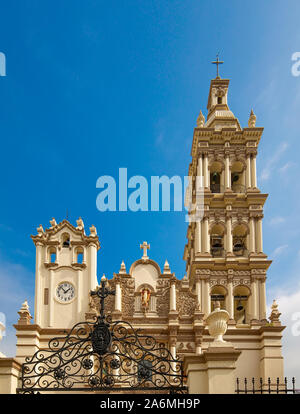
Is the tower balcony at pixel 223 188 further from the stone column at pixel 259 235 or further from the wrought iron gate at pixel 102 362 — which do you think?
the wrought iron gate at pixel 102 362

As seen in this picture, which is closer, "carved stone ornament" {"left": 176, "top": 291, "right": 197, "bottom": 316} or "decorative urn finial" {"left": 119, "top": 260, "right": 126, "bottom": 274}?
"carved stone ornament" {"left": 176, "top": 291, "right": 197, "bottom": 316}

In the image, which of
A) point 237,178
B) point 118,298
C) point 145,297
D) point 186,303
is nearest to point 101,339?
point 118,298

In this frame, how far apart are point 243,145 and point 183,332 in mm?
12253

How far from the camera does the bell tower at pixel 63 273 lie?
1211 inches

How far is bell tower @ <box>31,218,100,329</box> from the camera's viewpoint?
30750mm

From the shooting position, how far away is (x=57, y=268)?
31609mm

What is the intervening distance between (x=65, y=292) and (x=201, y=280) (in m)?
7.67

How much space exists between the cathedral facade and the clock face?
6cm

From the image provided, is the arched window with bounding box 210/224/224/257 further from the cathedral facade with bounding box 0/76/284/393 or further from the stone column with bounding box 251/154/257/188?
the stone column with bounding box 251/154/257/188

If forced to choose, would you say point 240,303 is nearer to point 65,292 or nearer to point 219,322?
point 65,292

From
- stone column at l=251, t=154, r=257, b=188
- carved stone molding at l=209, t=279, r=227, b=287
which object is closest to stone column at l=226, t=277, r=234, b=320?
carved stone molding at l=209, t=279, r=227, b=287

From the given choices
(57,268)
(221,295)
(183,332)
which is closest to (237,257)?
(221,295)

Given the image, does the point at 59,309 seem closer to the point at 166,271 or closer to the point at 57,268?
the point at 57,268

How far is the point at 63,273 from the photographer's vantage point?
3164 centimetres
